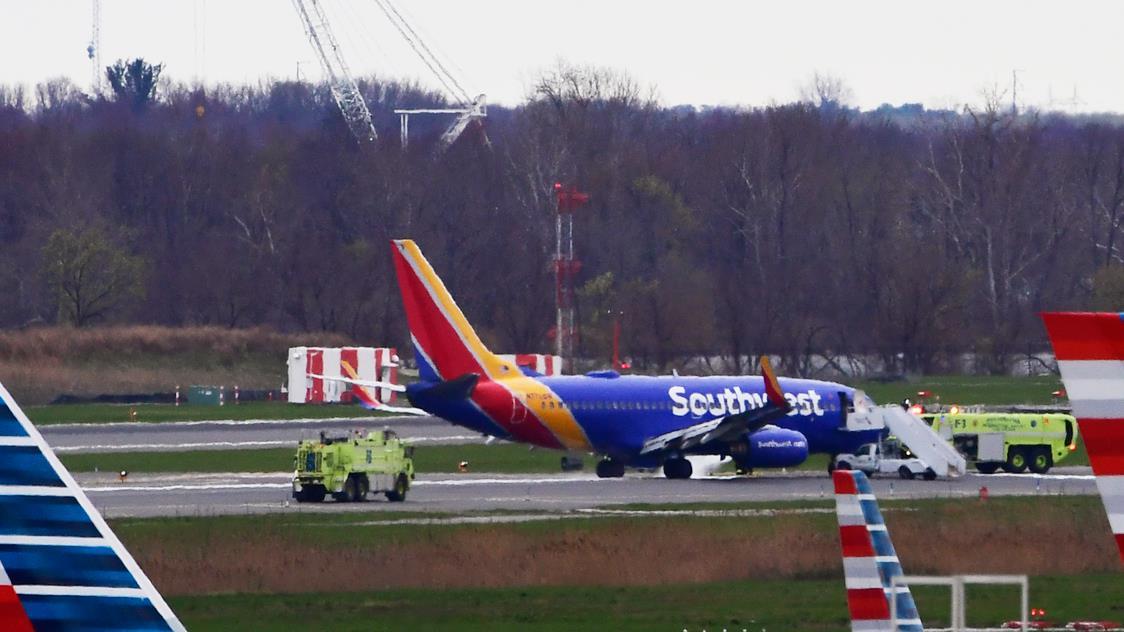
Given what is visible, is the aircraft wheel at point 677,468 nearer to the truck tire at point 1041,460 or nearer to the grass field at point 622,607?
the truck tire at point 1041,460

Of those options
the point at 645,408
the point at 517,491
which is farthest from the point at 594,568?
the point at 645,408

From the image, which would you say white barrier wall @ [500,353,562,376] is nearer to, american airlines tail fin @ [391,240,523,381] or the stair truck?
the stair truck

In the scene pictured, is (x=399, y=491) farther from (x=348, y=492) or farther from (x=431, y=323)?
(x=431, y=323)

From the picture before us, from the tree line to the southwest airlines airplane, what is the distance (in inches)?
A: 1009

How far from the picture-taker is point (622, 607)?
27141 mm

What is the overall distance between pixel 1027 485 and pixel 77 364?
159 feet

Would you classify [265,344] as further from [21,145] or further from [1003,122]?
[1003,122]

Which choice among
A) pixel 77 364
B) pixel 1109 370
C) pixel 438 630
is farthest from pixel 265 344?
pixel 1109 370

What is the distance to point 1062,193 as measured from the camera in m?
103

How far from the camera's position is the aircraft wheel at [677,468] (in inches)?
2063

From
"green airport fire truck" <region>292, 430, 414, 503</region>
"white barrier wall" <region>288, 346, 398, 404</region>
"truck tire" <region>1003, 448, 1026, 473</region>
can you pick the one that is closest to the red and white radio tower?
"white barrier wall" <region>288, 346, 398, 404</region>

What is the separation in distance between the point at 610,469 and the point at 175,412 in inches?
1163

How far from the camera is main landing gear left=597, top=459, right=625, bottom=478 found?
173ft

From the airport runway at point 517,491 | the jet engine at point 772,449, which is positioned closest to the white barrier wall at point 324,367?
the airport runway at point 517,491
